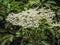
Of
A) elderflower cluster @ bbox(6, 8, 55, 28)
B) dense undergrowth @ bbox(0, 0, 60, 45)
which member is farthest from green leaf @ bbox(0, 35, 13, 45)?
elderflower cluster @ bbox(6, 8, 55, 28)

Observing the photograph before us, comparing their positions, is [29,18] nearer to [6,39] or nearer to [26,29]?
[26,29]

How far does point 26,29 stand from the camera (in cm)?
358

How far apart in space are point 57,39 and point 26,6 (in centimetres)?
77

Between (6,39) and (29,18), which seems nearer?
(29,18)

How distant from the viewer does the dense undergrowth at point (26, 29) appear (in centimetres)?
358

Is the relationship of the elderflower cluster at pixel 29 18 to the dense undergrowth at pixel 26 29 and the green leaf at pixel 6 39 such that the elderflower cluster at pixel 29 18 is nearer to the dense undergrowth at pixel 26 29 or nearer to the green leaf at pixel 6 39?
the dense undergrowth at pixel 26 29

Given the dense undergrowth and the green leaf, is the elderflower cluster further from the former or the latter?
the green leaf

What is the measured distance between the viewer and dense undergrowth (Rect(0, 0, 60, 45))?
11.8 ft

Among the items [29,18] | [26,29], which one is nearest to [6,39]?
[26,29]

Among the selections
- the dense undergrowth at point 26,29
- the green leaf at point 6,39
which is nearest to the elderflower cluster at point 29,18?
the dense undergrowth at point 26,29

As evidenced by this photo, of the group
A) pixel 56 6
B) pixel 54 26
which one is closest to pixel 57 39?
pixel 54 26

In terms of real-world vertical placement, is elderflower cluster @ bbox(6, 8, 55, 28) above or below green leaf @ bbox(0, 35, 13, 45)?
above

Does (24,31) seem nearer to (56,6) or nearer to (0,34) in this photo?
(0,34)

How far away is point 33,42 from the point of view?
362cm
